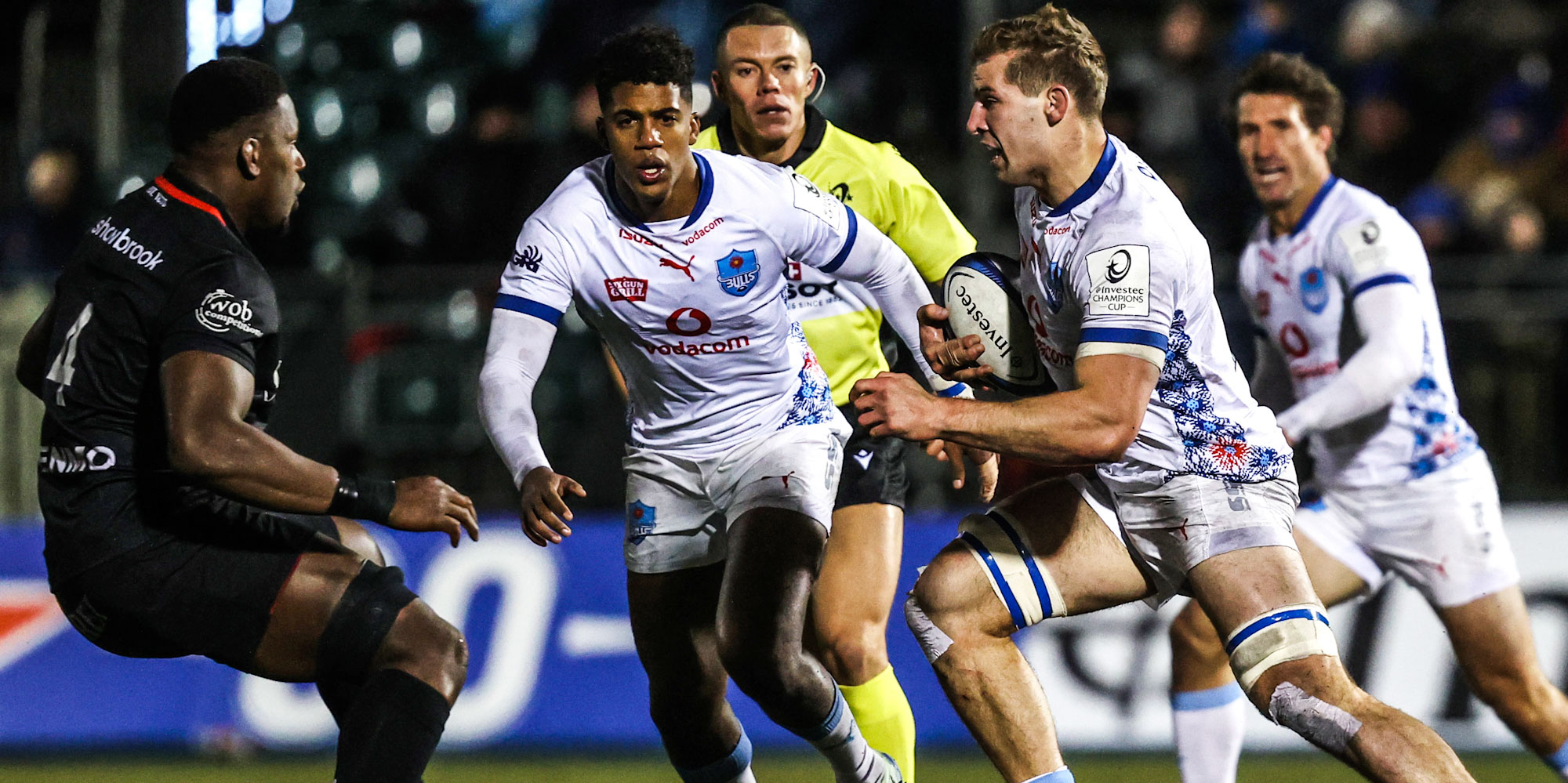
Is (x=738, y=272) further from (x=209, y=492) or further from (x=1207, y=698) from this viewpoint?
(x=1207, y=698)

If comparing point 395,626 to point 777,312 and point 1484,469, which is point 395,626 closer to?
point 777,312

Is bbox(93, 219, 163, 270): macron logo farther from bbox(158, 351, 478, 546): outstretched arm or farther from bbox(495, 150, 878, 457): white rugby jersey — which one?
bbox(495, 150, 878, 457): white rugby jersey

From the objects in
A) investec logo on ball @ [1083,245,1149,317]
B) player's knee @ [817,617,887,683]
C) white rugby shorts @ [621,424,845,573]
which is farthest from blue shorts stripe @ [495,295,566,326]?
investec logo on ball @ [1083,245,1149,317]

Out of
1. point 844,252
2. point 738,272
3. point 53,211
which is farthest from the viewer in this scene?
point 53,211

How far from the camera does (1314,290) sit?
601cm

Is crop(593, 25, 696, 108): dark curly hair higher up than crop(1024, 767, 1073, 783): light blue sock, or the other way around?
crop(593, 25, 696, 108): dark curly hair

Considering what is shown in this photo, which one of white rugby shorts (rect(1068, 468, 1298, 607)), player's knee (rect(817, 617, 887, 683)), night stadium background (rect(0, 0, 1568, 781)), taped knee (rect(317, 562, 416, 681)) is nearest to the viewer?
taped knee (rect(317, 562, 416, 681))

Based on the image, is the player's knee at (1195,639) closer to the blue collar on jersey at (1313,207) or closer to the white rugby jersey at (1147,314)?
the white rugby jersey at (1147,314)

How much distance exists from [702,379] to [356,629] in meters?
1.46

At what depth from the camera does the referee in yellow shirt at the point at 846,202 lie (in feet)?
18.9

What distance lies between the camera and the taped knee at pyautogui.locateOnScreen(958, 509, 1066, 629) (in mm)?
4672

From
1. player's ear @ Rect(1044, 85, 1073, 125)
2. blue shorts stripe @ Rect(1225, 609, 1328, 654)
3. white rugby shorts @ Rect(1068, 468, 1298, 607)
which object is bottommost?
blue shorts stripe @ Rect(1225, 609, 1328, 654)

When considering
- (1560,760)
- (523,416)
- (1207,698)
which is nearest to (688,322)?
(523,416)

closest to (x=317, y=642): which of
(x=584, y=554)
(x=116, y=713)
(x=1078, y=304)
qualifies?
(x=1078, y=304)
